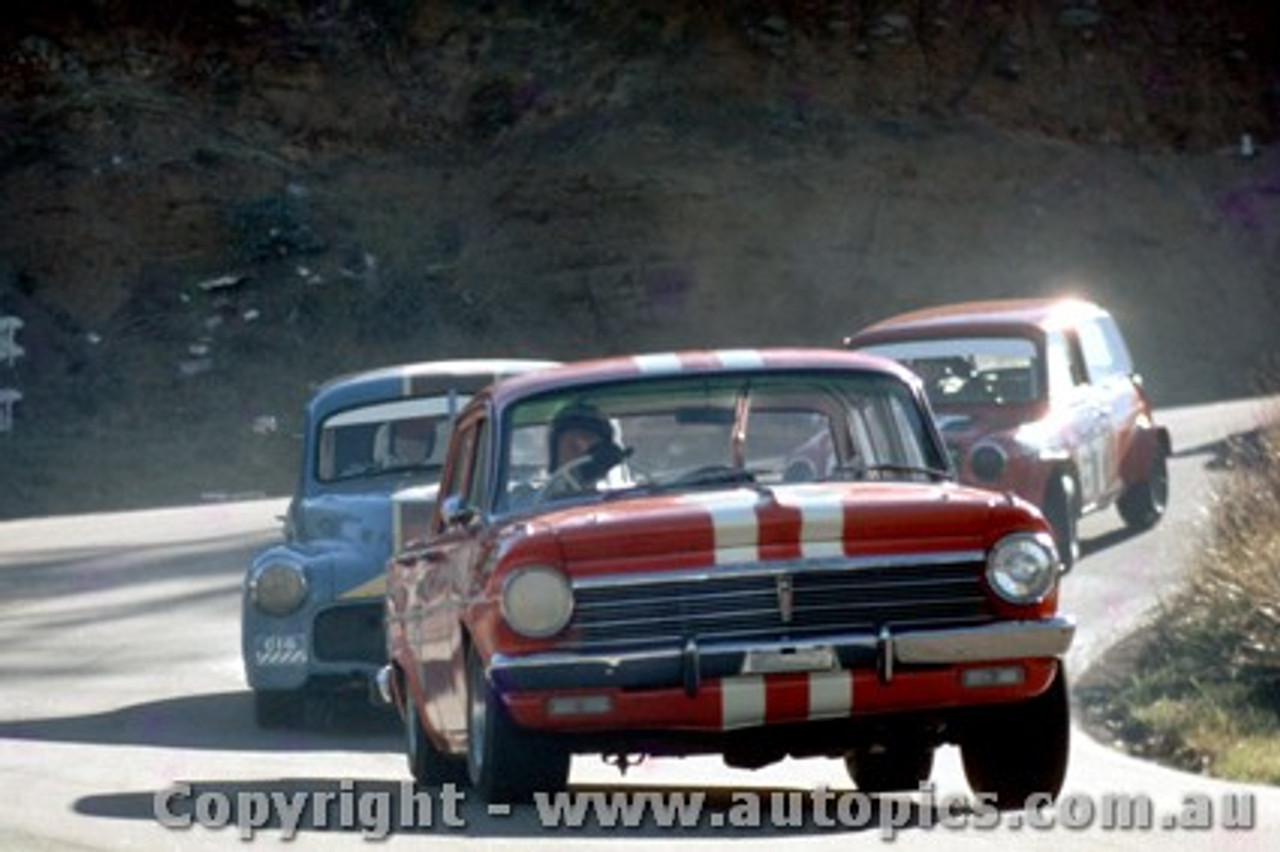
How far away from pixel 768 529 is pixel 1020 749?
→ 3.83 ft

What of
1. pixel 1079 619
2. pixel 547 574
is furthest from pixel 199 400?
pixel 547 574

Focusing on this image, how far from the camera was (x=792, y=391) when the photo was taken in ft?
37.0

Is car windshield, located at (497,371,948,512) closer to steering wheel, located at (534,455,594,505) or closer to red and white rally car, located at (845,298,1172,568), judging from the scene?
steering wheel, located at (534,455,594,505)

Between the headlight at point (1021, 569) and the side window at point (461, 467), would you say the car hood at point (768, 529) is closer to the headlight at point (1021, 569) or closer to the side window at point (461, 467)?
the headlight at point (1021, 569)

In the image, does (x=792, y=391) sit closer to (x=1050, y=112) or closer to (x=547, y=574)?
(x=547, y=574)

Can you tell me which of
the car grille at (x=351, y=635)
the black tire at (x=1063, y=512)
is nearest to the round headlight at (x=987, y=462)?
the black tire at (x=1063, y=512)

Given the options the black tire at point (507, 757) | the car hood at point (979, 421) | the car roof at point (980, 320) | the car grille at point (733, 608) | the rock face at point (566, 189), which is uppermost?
the rock face at point (566, 189)

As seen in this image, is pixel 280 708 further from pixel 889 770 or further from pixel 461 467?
pixel 889 770

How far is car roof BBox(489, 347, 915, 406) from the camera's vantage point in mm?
11180

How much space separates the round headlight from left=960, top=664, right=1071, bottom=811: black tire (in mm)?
8431

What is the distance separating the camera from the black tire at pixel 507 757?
9961 millimetres

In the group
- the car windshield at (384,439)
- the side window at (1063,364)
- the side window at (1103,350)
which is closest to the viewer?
the car windshield at (384,439)

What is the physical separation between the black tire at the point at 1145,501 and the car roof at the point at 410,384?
669cm

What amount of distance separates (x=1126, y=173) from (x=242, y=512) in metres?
16.3
